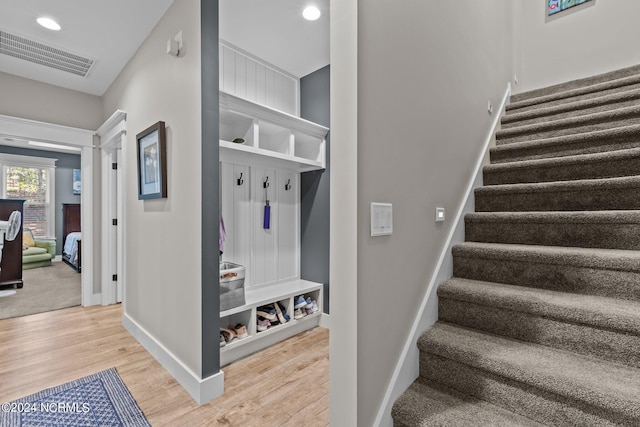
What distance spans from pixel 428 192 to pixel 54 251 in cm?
811

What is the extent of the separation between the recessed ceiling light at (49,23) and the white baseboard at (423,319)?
3332 millimetres

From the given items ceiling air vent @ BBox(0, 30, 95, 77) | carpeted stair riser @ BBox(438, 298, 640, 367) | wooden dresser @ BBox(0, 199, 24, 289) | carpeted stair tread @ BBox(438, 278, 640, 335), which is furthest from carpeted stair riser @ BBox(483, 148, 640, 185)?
wooden dresser @ BBox(0, 199, 24, 289)

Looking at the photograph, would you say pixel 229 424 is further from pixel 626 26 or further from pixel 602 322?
pixel 626 26

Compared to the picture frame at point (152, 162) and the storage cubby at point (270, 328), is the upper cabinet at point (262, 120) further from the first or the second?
the storage cubby at point (270, 328)

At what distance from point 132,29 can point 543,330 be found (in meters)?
3.39

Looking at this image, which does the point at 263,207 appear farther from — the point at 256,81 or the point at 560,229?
the point at 560,229

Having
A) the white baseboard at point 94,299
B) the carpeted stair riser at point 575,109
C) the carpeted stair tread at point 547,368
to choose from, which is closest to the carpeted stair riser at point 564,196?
the carpeted stair tread at point 547,368

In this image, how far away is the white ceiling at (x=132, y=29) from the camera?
7.30 feet

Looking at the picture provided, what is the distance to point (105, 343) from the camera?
103 inches

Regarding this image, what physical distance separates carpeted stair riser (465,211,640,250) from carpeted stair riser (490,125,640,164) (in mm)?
655

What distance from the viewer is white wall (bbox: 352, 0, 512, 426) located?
1.09m

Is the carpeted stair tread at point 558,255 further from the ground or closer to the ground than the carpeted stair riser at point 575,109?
closer to the ground

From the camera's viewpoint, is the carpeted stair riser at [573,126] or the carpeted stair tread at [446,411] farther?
the carpeted stair riser at [573,126]

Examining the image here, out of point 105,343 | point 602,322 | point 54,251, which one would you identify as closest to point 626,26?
point 602,322
